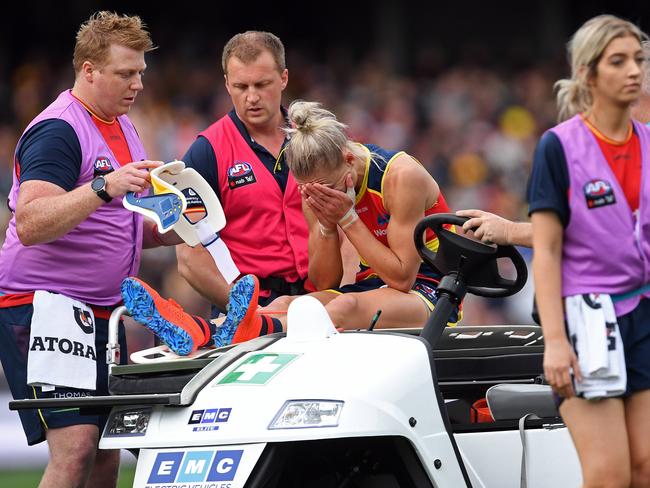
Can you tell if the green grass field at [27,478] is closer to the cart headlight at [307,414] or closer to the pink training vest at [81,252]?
the pink training vest at [81,252]

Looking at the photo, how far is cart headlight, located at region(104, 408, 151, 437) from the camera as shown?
14.1 feet

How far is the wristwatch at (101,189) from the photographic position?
4.96m

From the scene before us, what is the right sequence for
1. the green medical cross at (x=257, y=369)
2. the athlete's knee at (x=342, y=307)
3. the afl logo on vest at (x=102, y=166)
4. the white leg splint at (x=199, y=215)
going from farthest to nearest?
the afl logo on vest at (x=102, y=166), the athlete's knee at (x=342, y=307), the white leg splint at (x=199, y=215), the green medical cross at (x=257, y=369)

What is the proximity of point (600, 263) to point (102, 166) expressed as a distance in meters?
2.29

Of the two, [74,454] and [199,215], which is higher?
[199,215]

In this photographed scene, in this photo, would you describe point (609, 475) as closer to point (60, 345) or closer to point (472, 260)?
point (472, 260)

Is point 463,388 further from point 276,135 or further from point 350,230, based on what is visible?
Answer: point 276,135

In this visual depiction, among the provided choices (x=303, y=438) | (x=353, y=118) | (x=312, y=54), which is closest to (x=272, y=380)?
(x=303, y=438)

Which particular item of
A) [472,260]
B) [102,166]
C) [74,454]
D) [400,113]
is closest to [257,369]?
[472,260]

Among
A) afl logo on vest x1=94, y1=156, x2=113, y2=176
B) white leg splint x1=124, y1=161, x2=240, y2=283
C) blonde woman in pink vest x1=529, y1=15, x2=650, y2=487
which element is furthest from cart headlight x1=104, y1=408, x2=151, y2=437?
blonde woman in pink vest x1=529, y1=15, x2=650, y2=487

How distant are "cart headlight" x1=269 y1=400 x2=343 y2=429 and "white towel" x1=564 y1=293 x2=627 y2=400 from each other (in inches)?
30.0

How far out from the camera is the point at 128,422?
434 cm

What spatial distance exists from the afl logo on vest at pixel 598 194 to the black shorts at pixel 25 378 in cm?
225

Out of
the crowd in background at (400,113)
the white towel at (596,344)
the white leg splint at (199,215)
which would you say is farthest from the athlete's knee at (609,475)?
the crowd in background at (400,113)
